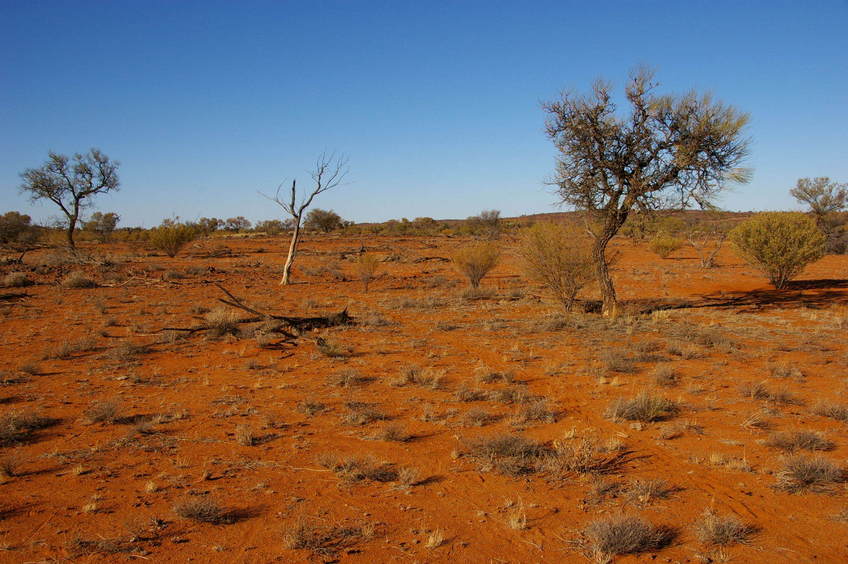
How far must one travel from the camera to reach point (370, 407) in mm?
7184

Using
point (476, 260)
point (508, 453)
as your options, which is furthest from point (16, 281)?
point (508, 453)

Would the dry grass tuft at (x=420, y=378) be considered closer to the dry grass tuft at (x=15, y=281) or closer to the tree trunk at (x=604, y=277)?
the tree trunk at (x=604, y=277)

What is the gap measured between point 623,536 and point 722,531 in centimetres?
90

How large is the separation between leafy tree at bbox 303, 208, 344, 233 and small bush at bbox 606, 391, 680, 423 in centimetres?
5934

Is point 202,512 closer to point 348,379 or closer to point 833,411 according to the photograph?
point 348,379

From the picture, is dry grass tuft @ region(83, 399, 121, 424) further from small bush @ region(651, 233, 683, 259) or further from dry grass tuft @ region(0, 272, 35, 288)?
small bush @ region(651, 233, 683, 259)

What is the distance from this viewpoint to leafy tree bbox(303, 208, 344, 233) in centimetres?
6353

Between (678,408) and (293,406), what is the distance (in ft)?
18.3

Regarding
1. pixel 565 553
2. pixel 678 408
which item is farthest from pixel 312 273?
pixel 565 553

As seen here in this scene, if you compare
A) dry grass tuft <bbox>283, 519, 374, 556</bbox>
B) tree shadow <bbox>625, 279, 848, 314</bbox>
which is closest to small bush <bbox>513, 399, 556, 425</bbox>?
dry grass tuft <bbox>283, 519, 374, 556</bbox>

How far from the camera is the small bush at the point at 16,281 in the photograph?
18375 mm

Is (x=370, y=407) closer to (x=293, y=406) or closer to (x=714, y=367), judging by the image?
(x=293, y=406)

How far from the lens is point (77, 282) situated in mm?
19172

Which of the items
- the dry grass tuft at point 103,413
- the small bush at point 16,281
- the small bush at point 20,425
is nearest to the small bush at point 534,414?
the dry grass tuft at point 103,413
